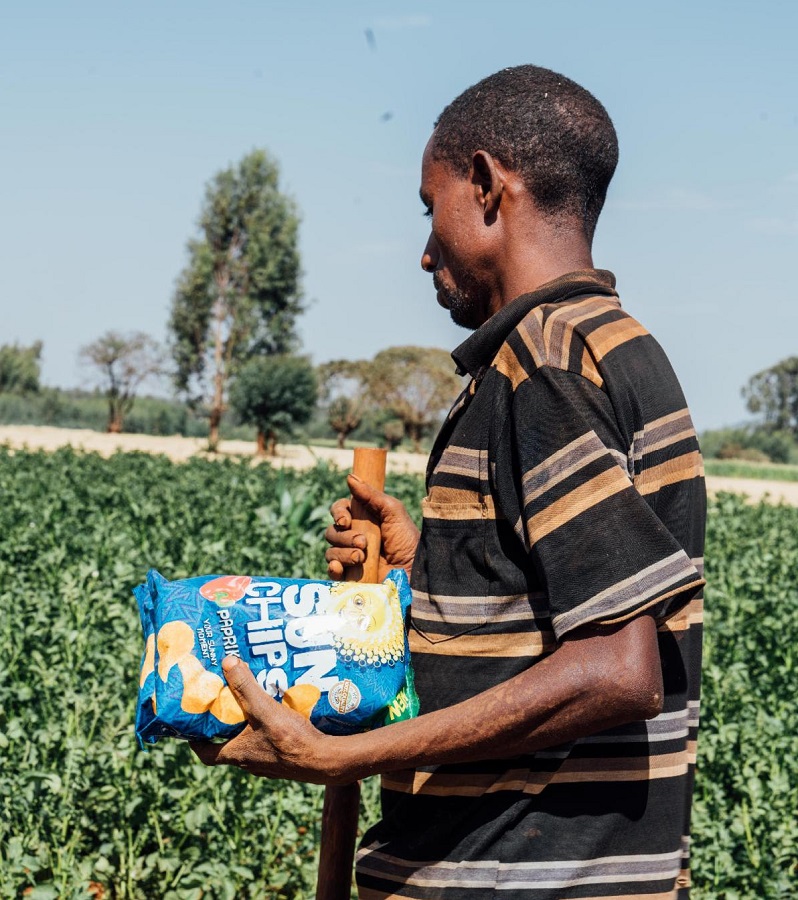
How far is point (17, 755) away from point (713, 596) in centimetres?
492

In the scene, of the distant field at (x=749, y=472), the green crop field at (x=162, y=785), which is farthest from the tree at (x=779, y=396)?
the green crop field at (x=162, y=785)

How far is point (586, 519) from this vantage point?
1.48m

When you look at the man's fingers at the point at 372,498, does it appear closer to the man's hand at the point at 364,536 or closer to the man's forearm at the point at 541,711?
the man's hand at the point at 364,536

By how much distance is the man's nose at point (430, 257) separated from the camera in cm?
190

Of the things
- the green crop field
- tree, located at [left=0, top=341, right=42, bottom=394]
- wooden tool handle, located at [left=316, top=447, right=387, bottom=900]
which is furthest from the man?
tree, located at [left=0, top=341, right=42, bottom=394]

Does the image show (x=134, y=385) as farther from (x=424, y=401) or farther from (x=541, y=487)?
(x=541, y=487)

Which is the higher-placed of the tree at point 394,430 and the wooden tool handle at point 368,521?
the tree at point 394,430

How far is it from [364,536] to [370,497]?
0.25 feet

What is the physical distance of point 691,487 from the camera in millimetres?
1632

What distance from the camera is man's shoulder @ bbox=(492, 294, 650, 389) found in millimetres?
1523

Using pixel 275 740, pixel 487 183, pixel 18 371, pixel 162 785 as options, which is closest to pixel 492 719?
pixel 275 740

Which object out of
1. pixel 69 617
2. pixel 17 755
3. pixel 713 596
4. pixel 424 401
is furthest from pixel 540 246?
pixel 424 401

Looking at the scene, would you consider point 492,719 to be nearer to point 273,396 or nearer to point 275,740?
point 275,740

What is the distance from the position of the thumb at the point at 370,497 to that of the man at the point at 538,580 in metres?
0.38
